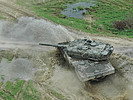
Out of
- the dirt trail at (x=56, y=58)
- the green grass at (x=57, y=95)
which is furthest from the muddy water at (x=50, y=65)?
the green grass at (x=57, y=95)

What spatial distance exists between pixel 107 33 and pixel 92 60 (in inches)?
344

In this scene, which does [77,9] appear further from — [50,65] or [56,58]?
[50,65]

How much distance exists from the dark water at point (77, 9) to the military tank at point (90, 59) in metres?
12.5

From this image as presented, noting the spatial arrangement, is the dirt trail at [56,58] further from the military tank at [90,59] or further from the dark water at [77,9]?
the dark water at [77,9]

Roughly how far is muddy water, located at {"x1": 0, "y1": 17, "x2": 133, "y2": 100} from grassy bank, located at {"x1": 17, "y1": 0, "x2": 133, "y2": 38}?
2.81 meters

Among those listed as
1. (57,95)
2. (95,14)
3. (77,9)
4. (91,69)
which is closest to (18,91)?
(57,95)

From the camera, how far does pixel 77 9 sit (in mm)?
29781

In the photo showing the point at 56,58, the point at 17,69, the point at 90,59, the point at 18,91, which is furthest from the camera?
the point at 56,58

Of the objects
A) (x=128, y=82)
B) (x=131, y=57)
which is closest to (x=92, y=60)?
(x=128, y=82)

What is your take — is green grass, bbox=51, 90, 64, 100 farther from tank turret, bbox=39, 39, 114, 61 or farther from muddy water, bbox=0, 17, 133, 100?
tank turret, bbox=39, 39, 114, 61

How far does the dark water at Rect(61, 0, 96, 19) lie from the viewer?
2798cm

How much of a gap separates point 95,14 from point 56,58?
1301 centimetres

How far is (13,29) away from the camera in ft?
72.9

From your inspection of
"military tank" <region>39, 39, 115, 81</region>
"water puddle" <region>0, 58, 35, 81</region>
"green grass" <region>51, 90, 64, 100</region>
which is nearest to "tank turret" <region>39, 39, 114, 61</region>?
"military tank" <region>39, 39, 115, 81</region>
